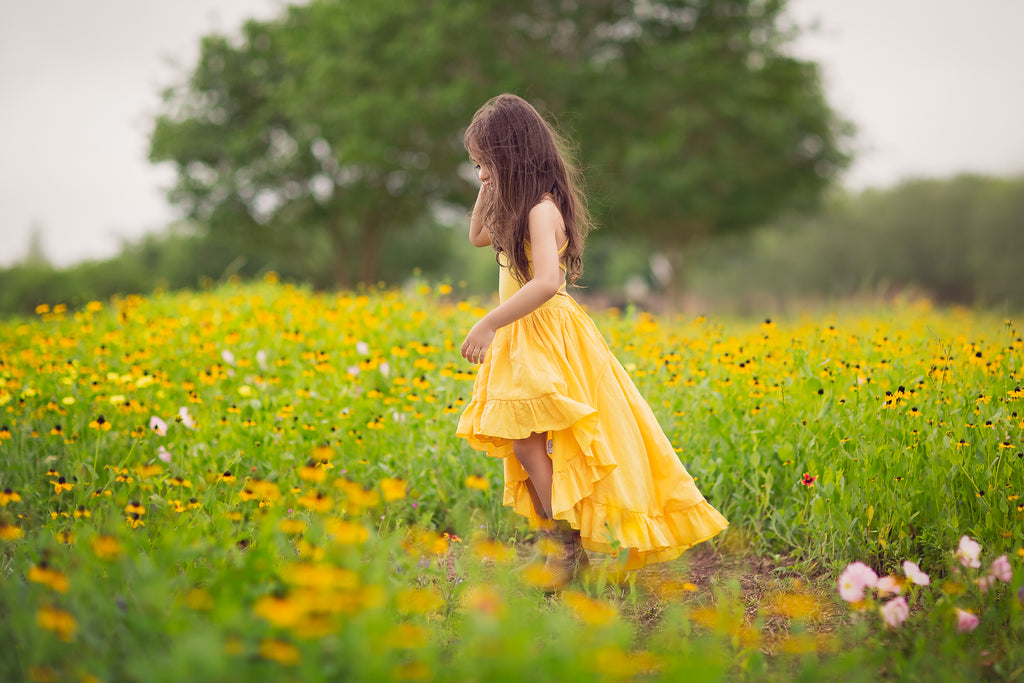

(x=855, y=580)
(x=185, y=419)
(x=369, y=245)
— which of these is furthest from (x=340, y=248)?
(x=855, y=580)

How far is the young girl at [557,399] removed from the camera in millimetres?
2389

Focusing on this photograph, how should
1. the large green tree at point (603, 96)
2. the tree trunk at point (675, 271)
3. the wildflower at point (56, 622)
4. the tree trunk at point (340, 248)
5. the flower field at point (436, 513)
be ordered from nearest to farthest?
the wildflower at point (56, 622) < the flower field at point (436, 513) < the large green tree at point (603, 96) < the tree trunk at point (675, 271) < the tree trunk at point (340, 248)

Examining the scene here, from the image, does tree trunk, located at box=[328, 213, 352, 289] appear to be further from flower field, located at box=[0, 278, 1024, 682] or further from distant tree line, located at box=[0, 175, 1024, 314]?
flower field, located at box=[0, 278, 1024, 682]

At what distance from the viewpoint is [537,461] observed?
2.53 m

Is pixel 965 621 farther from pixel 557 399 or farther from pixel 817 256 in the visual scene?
pixel 817 256

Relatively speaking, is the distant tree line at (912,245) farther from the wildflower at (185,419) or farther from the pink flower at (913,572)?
the pink flower at (913,572)

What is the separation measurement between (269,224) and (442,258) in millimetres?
11546

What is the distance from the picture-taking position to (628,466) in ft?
8.18

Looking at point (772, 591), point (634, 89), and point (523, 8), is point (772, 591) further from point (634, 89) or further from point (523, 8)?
point (523, 8)

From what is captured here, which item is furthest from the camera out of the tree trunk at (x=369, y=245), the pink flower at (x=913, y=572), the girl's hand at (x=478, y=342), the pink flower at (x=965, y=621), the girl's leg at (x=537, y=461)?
the tree trunk at (x=369, y=245)

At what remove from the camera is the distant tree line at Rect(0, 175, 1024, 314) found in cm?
2166

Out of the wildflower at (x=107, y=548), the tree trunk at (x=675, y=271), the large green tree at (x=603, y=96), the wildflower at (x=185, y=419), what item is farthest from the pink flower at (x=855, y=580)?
the tree trunk at (x=675, y=271)

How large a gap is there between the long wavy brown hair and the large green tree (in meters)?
10.3

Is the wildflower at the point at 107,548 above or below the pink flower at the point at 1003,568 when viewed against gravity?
above
